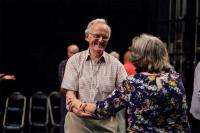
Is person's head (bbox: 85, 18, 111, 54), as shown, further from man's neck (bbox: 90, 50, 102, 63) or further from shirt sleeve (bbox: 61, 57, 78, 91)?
shirt sleeve (bbox: 61, 57, 78, 91)

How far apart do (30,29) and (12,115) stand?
6.18 ft

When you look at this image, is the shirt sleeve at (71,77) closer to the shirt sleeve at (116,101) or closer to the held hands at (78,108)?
the held hands at (78,108)

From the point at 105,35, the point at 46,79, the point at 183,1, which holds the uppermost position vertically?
the point at 183,1

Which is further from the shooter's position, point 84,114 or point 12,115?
point 12,115

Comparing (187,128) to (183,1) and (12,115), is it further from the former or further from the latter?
(12,115)

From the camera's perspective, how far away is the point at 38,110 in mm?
11344

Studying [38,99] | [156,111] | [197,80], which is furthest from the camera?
[38,99]

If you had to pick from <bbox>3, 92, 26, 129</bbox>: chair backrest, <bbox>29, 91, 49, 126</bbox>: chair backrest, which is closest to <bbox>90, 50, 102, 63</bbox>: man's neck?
<bbox>3, 92, 26, 129</bbox>: chair backrest

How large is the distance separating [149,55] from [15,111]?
28.2ft

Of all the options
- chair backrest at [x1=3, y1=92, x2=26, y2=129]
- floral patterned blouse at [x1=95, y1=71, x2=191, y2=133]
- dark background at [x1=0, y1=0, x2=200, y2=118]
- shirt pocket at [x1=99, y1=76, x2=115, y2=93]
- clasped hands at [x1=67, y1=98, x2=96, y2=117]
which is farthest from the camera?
dark background at [x1=0, y1=0, x2=200, y2=118]

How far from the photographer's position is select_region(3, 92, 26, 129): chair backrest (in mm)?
10609

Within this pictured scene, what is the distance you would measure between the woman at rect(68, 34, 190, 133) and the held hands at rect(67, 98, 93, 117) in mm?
275

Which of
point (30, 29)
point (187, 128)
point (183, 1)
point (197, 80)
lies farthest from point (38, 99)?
point (187, 128)

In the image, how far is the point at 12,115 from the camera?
37.4 feet
